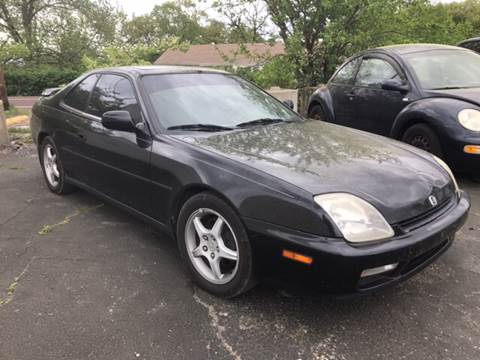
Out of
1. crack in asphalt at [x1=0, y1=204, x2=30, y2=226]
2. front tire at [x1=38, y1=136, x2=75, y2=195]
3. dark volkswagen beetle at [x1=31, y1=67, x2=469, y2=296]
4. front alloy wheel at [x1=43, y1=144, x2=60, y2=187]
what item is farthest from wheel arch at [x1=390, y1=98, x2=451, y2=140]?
crack in asphalt at [x1=0, y1=204, x2=30, y2=226]

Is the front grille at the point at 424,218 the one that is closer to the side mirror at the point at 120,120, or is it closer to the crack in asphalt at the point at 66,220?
the side mirror at the point at 120,120

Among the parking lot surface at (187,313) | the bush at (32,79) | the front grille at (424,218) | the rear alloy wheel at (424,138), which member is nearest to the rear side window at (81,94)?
the parking lot surface at (187,313)

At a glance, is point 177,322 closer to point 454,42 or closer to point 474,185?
point 474,185

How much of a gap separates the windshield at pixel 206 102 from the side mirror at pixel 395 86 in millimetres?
1853

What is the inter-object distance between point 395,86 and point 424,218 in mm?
3097

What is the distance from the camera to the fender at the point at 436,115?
444 centimetres

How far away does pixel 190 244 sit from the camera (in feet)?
9.39

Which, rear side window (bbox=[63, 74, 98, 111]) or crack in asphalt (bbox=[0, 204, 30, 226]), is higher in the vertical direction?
rear side window (bbox=[63, 74, 98, 111])

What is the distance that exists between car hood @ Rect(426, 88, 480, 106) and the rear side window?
12.0 feet

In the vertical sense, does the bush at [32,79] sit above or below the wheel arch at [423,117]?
below

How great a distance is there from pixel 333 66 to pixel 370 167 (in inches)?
297

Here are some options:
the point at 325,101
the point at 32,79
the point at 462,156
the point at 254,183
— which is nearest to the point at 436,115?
the point at 462,156

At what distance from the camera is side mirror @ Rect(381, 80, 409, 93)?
16.8ft

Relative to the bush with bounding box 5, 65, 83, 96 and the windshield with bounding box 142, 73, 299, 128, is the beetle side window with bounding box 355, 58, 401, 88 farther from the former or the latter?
the bush with bounding box 5, 65, 83, 96
